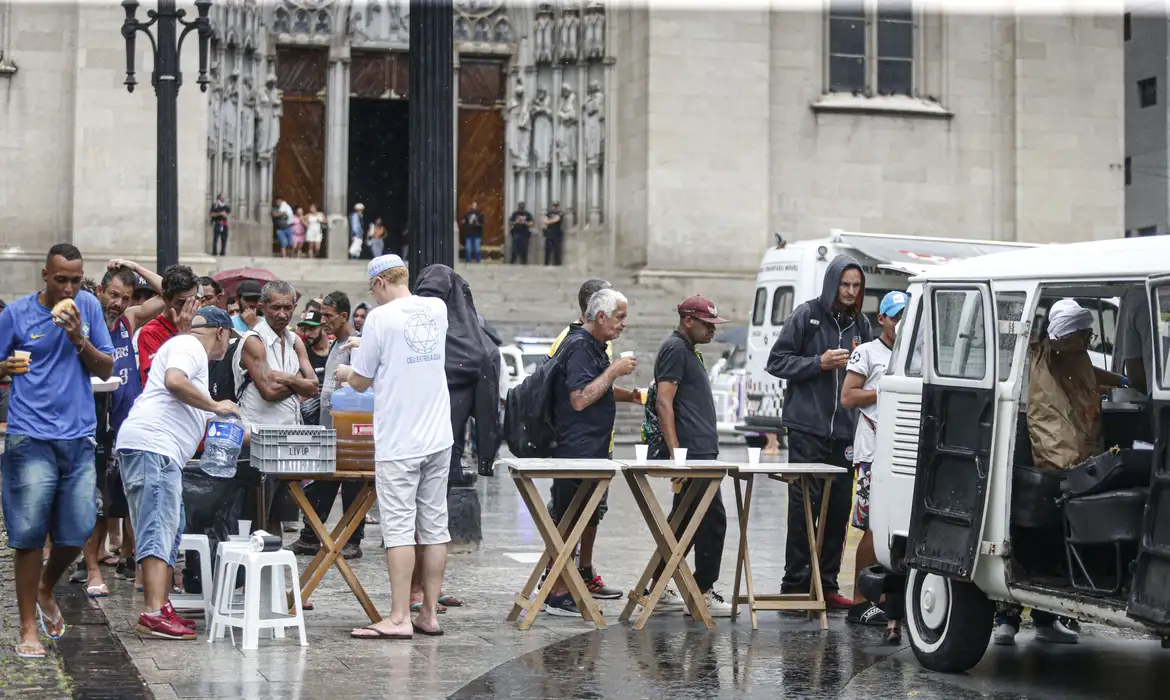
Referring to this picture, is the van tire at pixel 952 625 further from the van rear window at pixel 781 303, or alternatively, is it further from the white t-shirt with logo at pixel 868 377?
the van rear window at pixel 781 303

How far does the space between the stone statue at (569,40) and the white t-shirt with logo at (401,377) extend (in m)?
26.4

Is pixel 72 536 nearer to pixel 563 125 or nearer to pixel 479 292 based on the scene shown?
pixel 479 292

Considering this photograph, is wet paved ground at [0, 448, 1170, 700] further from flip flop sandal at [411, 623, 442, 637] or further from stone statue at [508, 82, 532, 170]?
stone statue at [508, 82, 532, 170]

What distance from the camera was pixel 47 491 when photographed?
25.1 ft

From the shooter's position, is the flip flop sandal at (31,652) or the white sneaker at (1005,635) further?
the white sneaker at (1005,635)

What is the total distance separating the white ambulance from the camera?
70.6 ft

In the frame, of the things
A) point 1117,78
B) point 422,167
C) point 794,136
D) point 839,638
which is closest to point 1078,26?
point 1117,78

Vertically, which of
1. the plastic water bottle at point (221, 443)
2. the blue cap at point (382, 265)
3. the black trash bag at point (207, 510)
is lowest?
the black trash bag at point (207, 510)

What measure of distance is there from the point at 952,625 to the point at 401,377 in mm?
2920

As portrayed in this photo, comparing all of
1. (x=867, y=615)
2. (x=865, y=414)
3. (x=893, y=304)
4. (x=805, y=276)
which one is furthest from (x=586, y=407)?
(x=805, y=276)

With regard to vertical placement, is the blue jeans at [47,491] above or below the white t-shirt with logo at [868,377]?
below

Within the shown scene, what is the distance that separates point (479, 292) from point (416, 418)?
72.3ft

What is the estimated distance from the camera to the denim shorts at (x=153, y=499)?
26.6 feet

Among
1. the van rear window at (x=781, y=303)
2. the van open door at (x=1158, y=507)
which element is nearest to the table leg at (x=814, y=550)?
the van open door at (x=1158, y=507)
